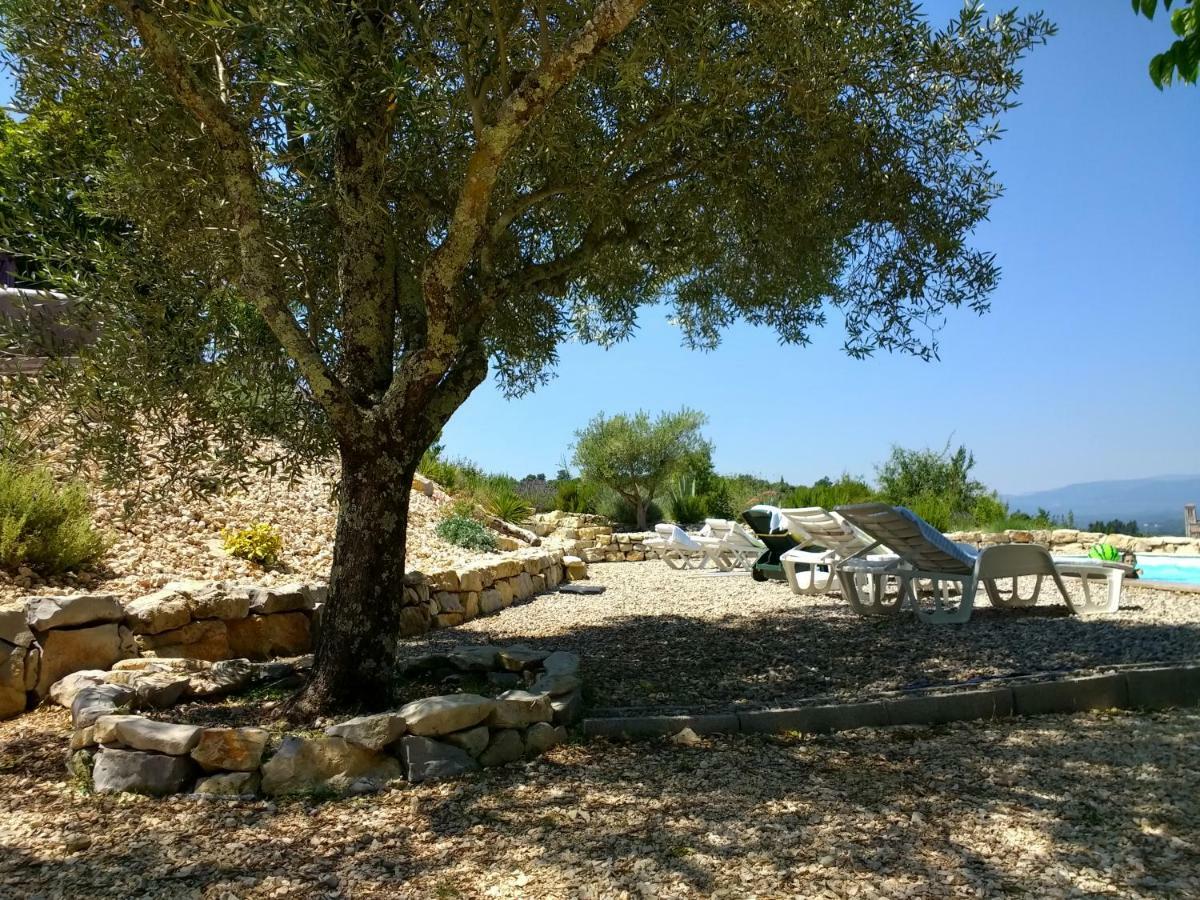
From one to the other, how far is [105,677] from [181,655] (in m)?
1.02

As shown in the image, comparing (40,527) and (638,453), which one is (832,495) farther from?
(40,527)

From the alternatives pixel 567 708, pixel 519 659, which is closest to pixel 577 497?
pixel 519 659

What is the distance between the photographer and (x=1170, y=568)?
42.8ft

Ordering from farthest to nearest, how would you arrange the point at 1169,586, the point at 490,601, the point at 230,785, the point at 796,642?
the point at 1169,586 < the point at 490,601 < the point at 796,642 < the point at 230,785

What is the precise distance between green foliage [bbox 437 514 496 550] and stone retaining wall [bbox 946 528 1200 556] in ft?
26.9

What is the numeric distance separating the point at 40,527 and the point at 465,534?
19.4 feet

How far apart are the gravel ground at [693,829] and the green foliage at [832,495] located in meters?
14.9

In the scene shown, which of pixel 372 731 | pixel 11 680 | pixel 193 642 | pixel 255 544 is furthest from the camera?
pixel 255 544

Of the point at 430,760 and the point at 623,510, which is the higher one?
the point at 623,510

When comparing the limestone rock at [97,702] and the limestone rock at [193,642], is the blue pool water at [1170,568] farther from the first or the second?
the limestone rock at [97,702]

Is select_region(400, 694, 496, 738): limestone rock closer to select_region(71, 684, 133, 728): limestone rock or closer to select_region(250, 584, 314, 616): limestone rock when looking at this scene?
select_region(71, 684, 133, 728): limestone rock

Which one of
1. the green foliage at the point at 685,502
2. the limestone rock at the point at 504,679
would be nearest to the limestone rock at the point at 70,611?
the limestone rock at the point at 504,679

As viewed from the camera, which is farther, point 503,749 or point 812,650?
point 812,650

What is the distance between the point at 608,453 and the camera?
2105 centimetres
